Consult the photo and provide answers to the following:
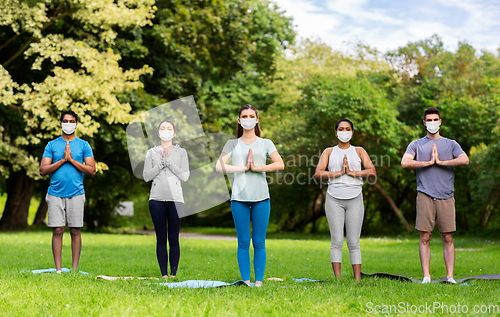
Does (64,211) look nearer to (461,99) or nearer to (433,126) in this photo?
Answer: (433,126)

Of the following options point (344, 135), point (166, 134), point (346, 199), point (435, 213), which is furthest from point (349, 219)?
point (166, 134)

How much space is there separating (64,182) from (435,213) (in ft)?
17.0

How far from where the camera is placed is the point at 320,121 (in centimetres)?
2000

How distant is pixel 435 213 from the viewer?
21.2ft

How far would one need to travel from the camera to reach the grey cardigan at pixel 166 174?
6.39 meters

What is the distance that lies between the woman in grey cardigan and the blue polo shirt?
3.69 feet

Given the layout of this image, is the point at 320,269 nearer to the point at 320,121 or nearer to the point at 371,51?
the point at 320,121

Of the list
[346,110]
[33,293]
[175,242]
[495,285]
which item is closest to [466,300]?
[495,285]

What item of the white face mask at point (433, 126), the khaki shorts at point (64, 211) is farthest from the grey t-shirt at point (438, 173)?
the khaki shorts at point (64, 211)

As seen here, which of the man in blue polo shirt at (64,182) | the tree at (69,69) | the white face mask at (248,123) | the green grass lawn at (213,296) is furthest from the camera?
the tree at (69,69)

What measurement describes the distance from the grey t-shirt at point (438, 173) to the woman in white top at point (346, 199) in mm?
767

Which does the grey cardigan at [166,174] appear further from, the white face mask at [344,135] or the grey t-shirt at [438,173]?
the grey t-shirt at [438,173]

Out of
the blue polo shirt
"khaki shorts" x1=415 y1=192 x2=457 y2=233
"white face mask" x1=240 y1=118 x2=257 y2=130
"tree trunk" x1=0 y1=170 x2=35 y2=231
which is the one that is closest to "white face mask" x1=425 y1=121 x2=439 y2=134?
"khaki shorts" x1=415 y1=192 x2=457 y2=233

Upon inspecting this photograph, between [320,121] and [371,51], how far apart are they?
993 cm
